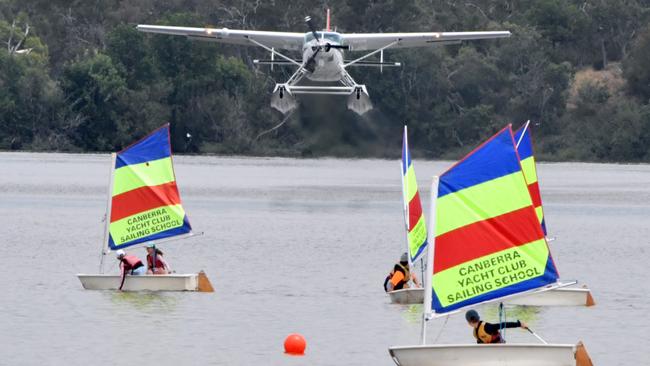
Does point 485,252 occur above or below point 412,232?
above

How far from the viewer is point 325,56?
266 ft

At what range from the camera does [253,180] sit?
90.4 m

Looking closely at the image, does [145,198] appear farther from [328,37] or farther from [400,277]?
[328,37]

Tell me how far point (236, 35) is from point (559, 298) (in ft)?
209

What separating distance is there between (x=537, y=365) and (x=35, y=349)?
8.55 m

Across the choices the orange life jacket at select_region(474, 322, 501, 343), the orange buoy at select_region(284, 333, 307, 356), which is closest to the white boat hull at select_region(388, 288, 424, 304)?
the orange buoy at select_region(284, 333, 307, 356)

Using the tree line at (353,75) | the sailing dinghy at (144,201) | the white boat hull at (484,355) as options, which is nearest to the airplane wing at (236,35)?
the tree line at (353,75)

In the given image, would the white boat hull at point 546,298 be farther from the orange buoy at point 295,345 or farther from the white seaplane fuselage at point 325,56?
the white seaplane fuselage at point 325,56

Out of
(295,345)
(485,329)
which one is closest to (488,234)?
(485,329)

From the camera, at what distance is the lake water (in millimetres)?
26438

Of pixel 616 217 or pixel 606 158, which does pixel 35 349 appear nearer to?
pixel 616 217

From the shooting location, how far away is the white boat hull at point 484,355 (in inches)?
819

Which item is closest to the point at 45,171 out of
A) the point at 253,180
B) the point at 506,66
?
the point at 253,180

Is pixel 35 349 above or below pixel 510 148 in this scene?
below
